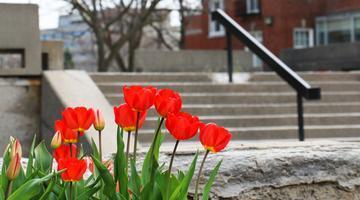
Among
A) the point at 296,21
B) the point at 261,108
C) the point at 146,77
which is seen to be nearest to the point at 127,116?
the point at 261,108

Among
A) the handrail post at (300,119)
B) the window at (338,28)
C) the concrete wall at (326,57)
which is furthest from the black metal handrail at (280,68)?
the window at (338,28)

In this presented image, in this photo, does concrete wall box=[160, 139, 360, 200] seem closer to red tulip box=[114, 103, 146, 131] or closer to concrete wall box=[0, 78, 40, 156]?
red tulip box=[114, 103, 146, 131]

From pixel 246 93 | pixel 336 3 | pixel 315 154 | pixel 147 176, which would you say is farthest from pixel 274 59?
pixel 336 3

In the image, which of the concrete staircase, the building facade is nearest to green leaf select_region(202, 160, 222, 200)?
the concrete staircase

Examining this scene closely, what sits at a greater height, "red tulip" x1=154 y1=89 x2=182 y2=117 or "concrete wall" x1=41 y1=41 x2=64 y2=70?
"concrete wall" x1=41 y1=41 x2=64 y2=70

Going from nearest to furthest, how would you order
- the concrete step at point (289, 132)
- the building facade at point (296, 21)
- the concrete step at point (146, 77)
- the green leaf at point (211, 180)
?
the green leaf at point (211, 180), the concrete step at point (289, 132), the concrete step at point (146, 77), the building facade at point (296, 21)

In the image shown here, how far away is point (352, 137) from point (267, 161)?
15.6ft

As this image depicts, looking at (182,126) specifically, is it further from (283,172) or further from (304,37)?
(304,37)

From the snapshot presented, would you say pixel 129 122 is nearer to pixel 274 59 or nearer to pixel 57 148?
pixel 57 148

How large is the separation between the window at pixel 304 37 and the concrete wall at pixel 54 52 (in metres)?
30.2

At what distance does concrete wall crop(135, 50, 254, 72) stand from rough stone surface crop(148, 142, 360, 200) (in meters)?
17.4

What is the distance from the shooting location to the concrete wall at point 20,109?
21.9 feet

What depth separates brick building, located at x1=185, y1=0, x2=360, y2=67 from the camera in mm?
35375

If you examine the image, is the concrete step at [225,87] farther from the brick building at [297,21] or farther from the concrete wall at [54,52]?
the brick building at [297,21]
